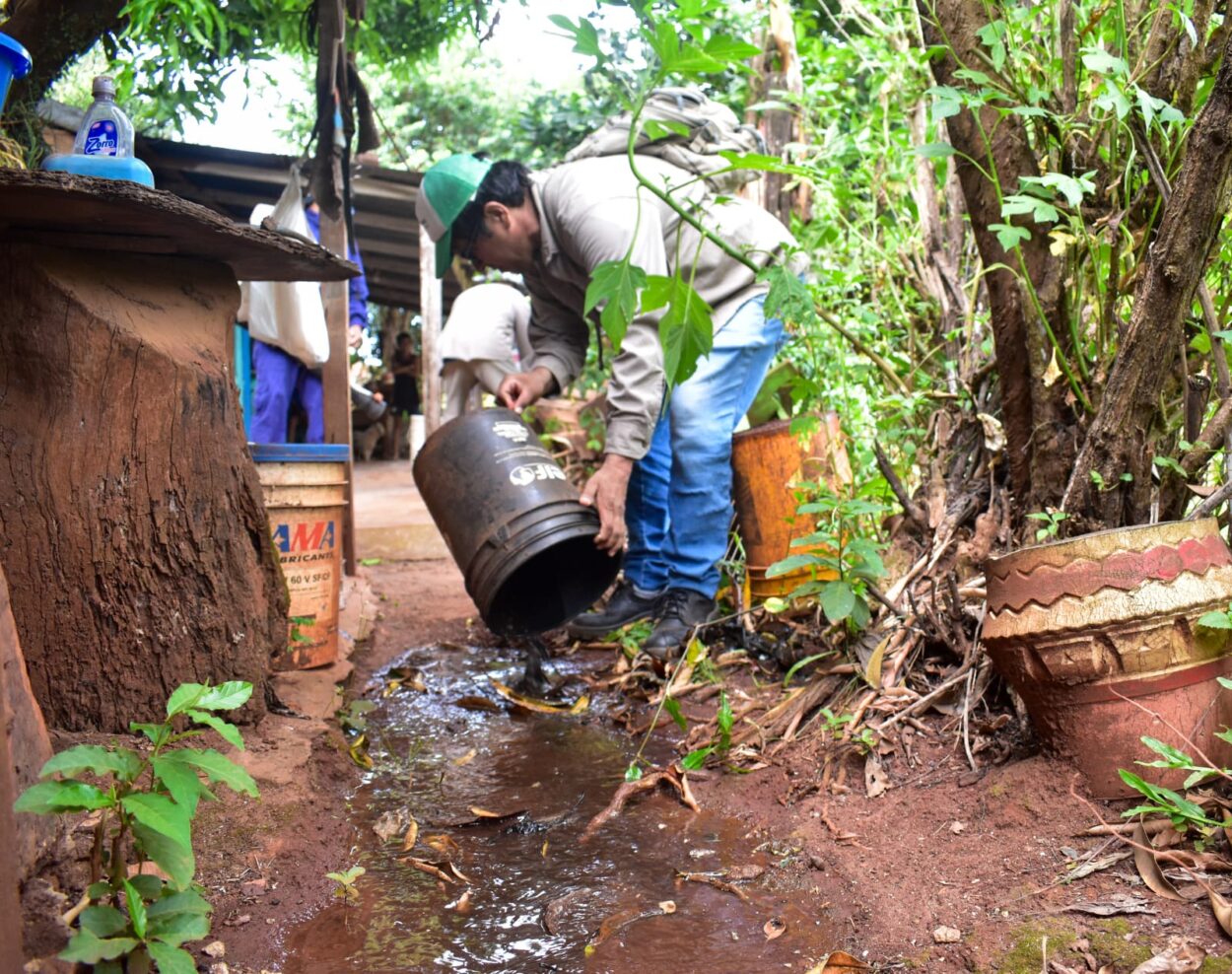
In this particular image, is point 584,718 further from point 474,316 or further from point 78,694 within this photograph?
point 474,316

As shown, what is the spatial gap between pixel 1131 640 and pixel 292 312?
3.32 m

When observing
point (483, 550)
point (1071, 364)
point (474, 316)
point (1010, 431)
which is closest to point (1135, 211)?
point (1071, 364)

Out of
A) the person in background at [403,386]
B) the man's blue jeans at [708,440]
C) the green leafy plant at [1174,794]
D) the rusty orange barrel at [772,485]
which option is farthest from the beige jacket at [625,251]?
the person in background at [403,386]

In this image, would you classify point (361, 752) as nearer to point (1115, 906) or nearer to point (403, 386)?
point (1115, 906)

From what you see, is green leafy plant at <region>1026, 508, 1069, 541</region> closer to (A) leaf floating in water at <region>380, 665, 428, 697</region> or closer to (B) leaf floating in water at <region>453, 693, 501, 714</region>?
(B) leaf floating in water at <region>453, 693, 501, 714</region>

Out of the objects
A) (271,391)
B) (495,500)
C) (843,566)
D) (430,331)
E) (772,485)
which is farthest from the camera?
(430,331)

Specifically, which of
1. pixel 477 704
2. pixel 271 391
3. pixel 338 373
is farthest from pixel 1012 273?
pixel 271 391

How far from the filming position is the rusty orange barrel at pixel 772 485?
10.9 feet

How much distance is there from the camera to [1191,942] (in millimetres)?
1246

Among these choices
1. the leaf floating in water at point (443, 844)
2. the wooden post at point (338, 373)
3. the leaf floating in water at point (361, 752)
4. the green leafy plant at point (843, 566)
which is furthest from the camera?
the wooden post at point (338, 373)

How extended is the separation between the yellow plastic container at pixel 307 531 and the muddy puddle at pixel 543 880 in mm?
478

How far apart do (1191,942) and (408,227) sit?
8809 millimetres

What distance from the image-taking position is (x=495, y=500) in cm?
289

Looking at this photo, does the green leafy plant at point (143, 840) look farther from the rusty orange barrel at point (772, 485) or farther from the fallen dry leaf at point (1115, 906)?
the rusty orange barrel at point (772, 485)
